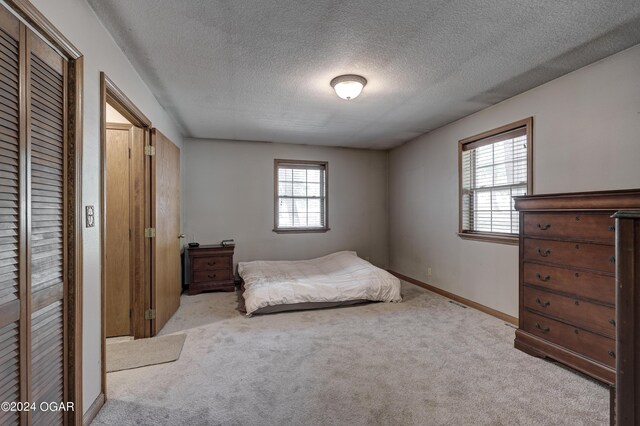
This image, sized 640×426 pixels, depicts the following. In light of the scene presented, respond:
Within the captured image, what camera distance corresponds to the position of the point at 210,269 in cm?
462

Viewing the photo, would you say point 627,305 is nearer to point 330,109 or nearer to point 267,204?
point 330,109

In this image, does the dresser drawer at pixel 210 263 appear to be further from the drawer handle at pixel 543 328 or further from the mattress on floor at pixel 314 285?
the drawer handle at pixel 543 328

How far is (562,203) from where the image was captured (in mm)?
2289

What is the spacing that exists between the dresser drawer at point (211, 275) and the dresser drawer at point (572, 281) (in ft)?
12.5

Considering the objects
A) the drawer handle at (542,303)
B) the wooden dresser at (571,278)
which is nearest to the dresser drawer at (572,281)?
the wooden dresser at (571,278)

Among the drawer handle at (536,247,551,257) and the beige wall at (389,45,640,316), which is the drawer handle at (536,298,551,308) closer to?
the drawer handle at (536,247,551,257)

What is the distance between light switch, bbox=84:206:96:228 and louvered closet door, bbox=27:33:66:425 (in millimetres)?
201

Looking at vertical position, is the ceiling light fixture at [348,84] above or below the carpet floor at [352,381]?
above

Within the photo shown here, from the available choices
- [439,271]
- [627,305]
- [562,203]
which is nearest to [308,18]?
[627,305]

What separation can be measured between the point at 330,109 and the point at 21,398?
345cm

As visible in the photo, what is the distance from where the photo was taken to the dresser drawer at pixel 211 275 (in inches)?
179

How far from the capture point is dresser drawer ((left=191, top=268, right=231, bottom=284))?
14.9 ft

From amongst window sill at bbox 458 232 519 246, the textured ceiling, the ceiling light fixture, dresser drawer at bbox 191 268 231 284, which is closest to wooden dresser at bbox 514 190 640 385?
window sill at bbox 458 232 519 246

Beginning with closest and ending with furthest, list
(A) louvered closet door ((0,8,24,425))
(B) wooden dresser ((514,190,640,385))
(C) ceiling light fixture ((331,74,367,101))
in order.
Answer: (A) louvered closet door ((0,8,24,425)), (B) wooden dresser ((514,190,640,385)), (C) ceiling light fixture ((331,74,367,101))
